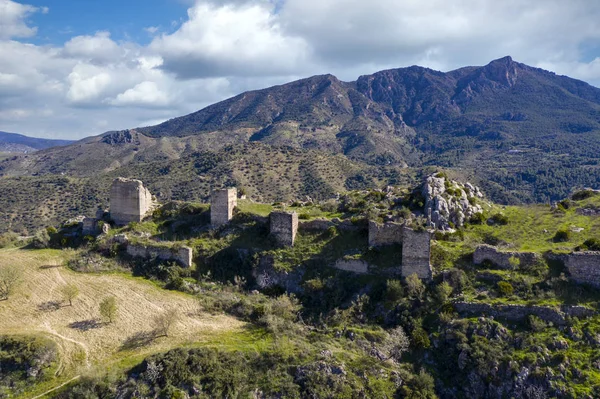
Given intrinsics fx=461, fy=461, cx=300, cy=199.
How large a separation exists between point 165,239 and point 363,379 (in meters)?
20.6

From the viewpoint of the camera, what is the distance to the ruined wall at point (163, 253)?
32969 millimetres

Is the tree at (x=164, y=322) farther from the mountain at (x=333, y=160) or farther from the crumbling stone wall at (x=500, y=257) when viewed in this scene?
the mountain at (x=333, y=160)

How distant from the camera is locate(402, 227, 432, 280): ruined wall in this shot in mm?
27609

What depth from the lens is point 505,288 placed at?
25.1 m

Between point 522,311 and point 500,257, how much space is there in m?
4.10

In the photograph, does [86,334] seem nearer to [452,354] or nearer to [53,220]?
[452,354]

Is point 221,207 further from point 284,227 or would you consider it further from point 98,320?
point 98,320

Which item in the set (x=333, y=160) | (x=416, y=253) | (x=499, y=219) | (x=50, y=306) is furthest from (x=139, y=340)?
(x=333, y=160)

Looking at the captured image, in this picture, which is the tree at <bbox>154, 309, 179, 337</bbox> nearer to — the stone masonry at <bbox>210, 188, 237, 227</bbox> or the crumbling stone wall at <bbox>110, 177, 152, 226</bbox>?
the stone masonry at <bbox>210, 188, 237, 227</bbox>

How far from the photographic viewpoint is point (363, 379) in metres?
22.0

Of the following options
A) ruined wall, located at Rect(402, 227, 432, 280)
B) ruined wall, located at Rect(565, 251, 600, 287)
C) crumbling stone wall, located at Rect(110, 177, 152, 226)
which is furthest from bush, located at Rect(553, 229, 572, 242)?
crumbling stone wall, located at Rect(110, 177, 152, 226)

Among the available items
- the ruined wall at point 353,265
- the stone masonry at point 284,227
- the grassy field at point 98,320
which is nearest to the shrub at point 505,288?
the ruined wall at point 353,265

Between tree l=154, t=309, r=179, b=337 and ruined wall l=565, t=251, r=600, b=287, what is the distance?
876 inches

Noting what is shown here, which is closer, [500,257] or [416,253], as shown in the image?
[500,257]
